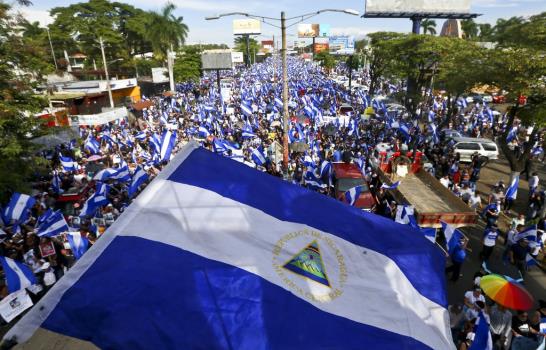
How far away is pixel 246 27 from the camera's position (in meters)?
115

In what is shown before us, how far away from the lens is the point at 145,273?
3.16 metres

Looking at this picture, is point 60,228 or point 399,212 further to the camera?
point 399,212

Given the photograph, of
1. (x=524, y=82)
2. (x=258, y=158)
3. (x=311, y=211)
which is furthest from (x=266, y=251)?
(x=524, y=82)

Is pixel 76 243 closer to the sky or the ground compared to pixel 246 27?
closer to the ground

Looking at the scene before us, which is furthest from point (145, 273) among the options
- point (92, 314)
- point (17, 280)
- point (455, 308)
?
point (455, 308)

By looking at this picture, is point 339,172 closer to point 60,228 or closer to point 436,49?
point 60,228

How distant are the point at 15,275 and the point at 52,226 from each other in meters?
2.53

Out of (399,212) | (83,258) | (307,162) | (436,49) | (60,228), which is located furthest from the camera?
(436,49)

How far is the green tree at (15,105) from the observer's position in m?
12.4

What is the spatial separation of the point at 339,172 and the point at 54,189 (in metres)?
11.4

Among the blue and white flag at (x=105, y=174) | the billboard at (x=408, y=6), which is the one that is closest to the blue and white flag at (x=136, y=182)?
the blue and white flag at (x=105, y=174)

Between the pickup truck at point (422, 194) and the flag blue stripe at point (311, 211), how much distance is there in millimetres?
7325

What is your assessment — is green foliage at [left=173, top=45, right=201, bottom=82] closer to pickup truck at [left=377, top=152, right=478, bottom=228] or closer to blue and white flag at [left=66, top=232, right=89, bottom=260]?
pickup truck at [left=377, top=152, right=478, bottom=228]

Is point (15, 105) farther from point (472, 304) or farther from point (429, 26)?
point (429, 26)
